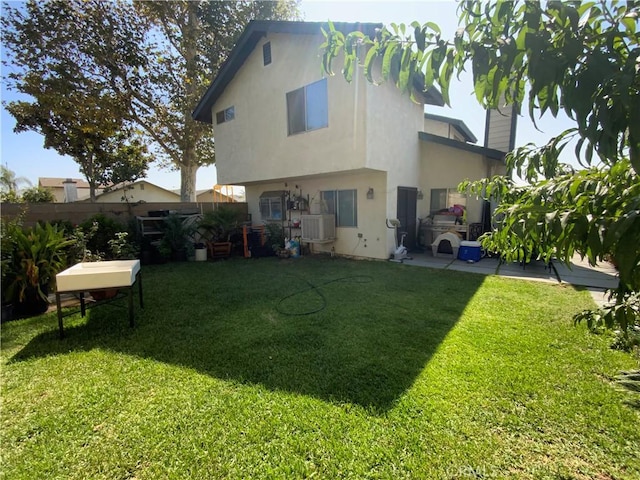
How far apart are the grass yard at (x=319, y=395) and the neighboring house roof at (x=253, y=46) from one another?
5.02m

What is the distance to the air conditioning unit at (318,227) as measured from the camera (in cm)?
896

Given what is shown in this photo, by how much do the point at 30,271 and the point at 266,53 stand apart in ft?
27.2

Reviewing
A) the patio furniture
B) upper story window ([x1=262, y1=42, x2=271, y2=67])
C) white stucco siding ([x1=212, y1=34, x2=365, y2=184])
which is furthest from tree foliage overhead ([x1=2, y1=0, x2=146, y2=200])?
the patio furniture

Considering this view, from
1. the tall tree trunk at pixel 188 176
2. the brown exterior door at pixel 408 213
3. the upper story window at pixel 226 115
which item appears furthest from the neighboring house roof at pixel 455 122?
the tall tree trunk at pixel 188 176

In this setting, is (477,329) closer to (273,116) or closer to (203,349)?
(203,349)

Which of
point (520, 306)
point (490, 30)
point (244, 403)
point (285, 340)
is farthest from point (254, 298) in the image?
point (490, 30)

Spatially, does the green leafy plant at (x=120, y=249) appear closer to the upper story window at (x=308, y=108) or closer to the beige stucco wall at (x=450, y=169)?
the upper story window at (x=308, y=108)

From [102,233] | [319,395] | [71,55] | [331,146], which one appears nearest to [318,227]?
[331,146]

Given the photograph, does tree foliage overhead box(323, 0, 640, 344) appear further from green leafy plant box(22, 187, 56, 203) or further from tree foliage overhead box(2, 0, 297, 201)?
green leafy plant box(22, 187, 56, 203)

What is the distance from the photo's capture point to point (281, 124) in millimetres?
8945

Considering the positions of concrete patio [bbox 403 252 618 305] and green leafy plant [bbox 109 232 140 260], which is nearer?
concrete patio [bbox 403 252 618 305]

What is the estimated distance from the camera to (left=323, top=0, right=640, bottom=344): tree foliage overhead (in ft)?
2.47

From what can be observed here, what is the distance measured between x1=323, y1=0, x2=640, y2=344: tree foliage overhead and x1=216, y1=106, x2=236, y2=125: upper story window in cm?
1090

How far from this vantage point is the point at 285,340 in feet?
12.0
